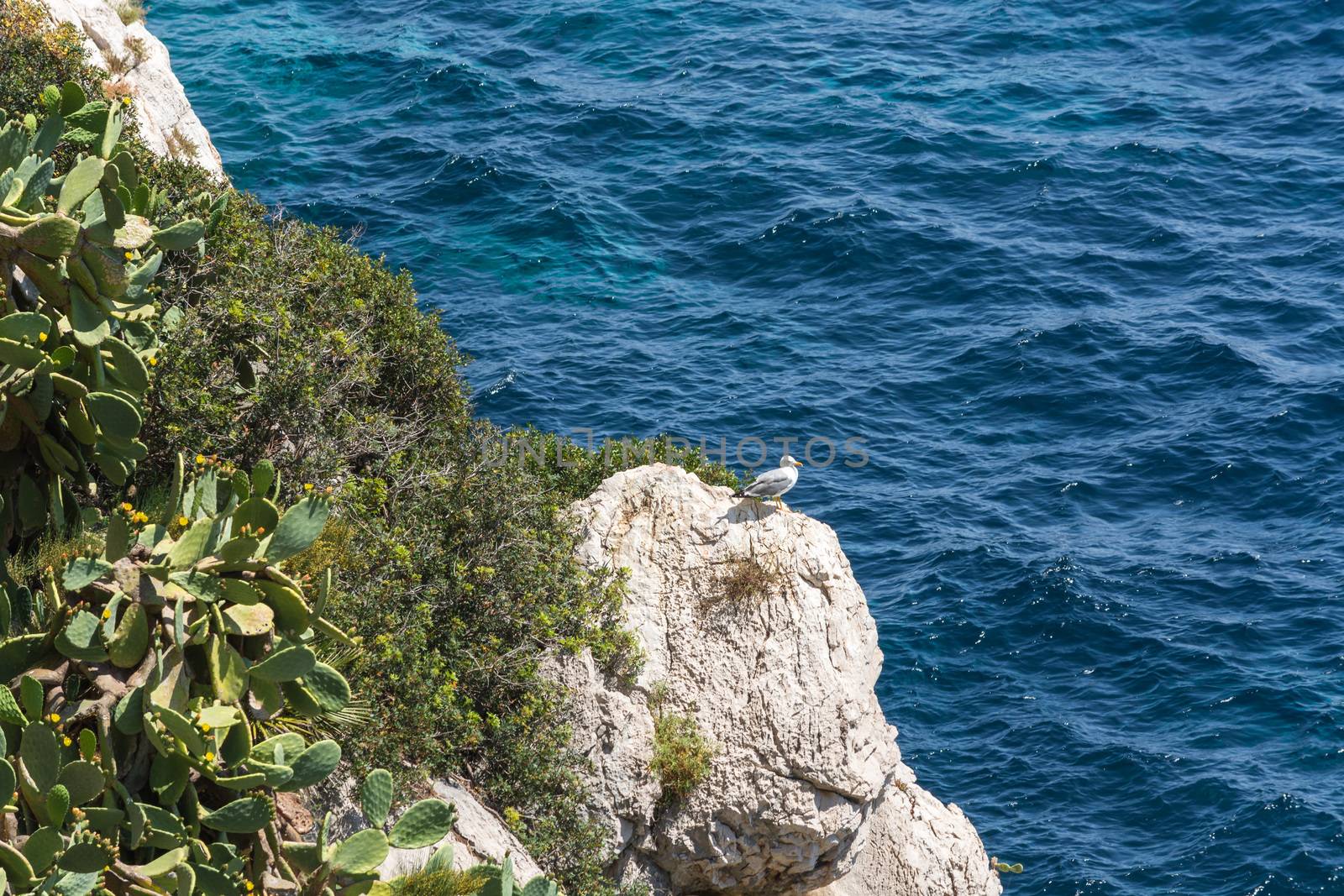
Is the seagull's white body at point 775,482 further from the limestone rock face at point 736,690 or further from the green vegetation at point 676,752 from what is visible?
the green vegetation at point 676,752

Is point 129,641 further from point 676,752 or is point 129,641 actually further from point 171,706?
point 676,752

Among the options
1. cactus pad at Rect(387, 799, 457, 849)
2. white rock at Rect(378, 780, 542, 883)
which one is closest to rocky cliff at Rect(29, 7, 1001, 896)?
white rock at Rect(378, 780, 542, 883)

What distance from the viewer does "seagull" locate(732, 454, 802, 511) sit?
1738cm

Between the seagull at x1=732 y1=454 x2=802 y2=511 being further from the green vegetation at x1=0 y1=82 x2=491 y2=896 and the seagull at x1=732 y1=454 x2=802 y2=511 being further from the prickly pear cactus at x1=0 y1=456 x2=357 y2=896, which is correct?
the prickly pear cactus at x1=0 y1=456 x2=357 y2=896

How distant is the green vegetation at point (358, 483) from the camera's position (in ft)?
40.8

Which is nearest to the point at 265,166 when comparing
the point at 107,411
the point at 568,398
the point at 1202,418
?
the point at 568,398

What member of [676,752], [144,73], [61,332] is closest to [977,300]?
[144,73]

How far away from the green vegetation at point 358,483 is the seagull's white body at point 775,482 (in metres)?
2.30

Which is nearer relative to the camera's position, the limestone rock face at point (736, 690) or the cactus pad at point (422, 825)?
the cactus pad at point (422, 825)

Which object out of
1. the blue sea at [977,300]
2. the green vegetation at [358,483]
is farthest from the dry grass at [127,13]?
the blue sea at [977,300]

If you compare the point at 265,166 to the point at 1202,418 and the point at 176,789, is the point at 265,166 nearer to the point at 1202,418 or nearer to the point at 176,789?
the point at 1202,418

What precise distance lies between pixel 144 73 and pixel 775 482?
15084 mm

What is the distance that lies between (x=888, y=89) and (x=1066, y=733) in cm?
3125

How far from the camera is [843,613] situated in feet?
60.5
